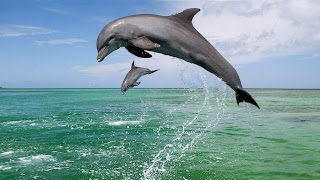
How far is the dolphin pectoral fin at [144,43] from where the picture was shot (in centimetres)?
404

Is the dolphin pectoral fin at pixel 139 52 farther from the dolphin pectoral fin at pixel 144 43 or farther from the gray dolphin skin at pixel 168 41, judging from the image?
the dolphin pectoral fin at pixel 144 43

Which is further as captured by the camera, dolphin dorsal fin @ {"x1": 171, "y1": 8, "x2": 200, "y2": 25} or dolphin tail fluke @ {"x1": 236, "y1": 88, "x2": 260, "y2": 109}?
dolphin dorsal fin @ {"x1": 171, "y1": 8, "x2": 200, "y2": 25}

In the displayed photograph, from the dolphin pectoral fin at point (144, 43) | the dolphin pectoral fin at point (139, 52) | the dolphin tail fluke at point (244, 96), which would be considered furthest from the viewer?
the dolphin tail fluke at point (244, 96)

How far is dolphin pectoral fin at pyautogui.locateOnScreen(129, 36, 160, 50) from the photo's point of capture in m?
4.04

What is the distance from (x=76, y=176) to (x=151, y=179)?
244cm

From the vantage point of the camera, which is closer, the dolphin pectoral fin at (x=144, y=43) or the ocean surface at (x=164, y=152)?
the dolphin pectoral fin at (x=144, y=43)

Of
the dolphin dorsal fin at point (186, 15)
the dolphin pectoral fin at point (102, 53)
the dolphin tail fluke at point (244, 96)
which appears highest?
the dolphin dorsal fin at point (186, 15)

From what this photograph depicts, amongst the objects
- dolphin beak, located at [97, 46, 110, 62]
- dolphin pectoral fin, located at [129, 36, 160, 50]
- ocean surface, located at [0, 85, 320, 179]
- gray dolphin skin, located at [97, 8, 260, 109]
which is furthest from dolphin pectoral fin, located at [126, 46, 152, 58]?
ocean surface, located at [0, 85, 320, 179]

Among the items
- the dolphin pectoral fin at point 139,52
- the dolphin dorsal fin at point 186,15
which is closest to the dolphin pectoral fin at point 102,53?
the dolphin pectoral fin at point 139,52

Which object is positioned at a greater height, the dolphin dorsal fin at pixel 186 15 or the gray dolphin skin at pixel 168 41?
the dolphin dorsal fin at pixel 186 15

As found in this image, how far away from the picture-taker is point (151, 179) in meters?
8.60

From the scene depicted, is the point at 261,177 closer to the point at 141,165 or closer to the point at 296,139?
the point at 141,165

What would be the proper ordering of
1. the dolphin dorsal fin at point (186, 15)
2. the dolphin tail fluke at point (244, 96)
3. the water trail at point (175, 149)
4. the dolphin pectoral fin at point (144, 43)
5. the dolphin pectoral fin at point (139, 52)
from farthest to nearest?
the water trail at point (175, 149) → the dolphin dorsal fin at point (186, 15) → the dolphin tail fluke at point (244, 96) → the dolphin pectoral fin at point (139, 52) → the dolphin pectoral fin at point (144, 43)

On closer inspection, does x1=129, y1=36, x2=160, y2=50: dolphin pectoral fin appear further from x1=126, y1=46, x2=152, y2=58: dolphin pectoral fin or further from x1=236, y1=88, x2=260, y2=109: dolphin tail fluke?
x1=236, y1=88, x2=260, y2=109: dolphin tail fluke
